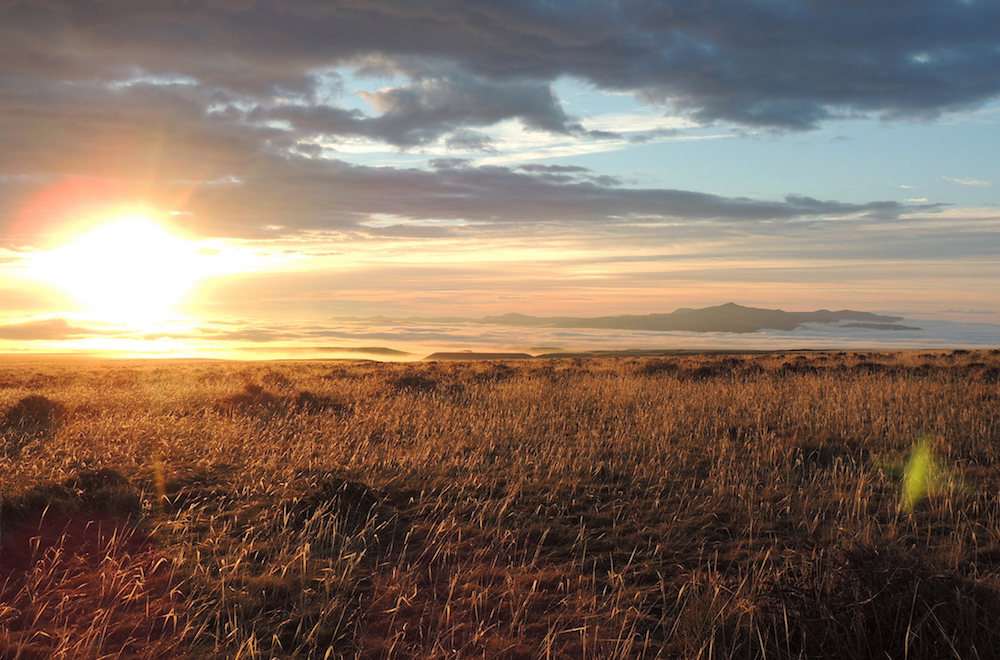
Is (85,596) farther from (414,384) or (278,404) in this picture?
(414,384)

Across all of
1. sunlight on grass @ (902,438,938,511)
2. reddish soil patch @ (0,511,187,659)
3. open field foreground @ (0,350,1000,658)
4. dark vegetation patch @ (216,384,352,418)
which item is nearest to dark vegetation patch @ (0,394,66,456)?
open field foreground @ (0,350,1000,658)

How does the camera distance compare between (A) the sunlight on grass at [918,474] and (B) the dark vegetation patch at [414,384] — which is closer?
(A) the sunlight on grass at [918,474]

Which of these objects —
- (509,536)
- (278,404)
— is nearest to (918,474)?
(509,536)

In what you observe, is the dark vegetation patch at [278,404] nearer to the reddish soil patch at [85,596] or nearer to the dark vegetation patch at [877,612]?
the reddish soil patch at [85,596]

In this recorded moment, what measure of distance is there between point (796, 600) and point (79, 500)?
6.95 m

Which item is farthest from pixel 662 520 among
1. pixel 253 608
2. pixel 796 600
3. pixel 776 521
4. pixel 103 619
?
pixel 103 619

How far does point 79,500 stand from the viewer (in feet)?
23.5

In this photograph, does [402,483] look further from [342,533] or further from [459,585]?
[459,585]

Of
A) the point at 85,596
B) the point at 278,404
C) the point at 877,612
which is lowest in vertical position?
the point at 85,596

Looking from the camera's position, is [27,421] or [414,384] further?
[414,384]

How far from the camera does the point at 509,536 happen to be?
6406mm

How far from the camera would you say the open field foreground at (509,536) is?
4473 mm

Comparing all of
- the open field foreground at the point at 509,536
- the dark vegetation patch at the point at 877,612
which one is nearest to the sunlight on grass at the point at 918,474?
the open field foreground at the point at 509,536

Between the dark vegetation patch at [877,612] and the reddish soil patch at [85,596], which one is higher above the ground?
the dark vegetation patch at [877,612]
